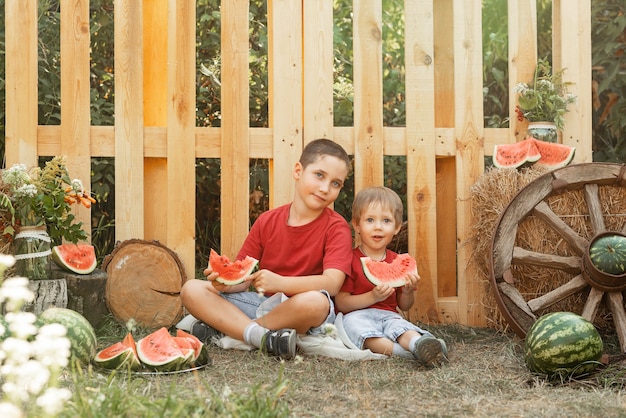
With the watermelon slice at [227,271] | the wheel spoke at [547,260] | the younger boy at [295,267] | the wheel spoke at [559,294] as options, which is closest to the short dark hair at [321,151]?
the younger boy at [295,267]

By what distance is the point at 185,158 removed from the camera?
203 inches

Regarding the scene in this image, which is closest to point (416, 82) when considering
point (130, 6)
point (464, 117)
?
point (464, 117)

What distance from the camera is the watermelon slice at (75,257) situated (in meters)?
4.70

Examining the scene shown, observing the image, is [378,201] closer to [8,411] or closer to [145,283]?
[145,283]

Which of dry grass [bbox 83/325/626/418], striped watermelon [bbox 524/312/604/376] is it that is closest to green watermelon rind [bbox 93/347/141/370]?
dry grass [bbox 83/325/626/418]

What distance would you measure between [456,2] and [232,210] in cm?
216

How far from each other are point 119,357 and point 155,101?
7.20ft

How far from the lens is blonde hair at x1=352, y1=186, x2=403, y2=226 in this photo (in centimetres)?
483

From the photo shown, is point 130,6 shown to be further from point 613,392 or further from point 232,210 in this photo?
point 613,392

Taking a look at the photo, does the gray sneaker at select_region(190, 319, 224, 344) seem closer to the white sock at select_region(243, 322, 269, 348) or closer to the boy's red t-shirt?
the white sock at select_region(243, 322, 269, 348)

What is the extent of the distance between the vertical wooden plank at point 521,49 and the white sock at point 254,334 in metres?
2.30

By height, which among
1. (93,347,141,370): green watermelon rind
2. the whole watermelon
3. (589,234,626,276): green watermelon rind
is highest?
(589,234,626,276): green watermelon rind

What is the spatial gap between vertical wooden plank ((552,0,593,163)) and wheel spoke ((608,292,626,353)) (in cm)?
126

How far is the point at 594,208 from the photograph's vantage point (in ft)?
15.4
